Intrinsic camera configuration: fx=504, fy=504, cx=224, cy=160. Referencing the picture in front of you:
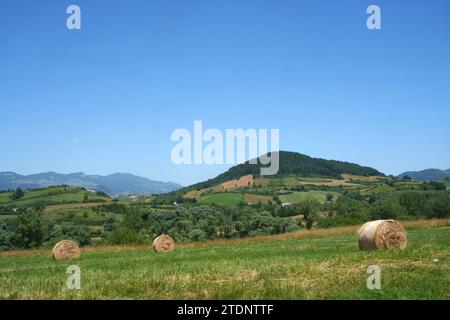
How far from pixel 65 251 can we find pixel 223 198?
86786 millimetres

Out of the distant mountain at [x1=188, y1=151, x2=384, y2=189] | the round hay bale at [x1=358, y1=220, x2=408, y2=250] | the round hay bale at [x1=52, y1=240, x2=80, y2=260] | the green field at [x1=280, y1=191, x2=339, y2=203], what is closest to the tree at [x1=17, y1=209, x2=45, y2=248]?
the round hay bale at [x1=52, y1=240, x2=80, y2=260]

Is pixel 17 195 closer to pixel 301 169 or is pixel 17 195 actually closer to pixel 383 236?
pixel 301 169

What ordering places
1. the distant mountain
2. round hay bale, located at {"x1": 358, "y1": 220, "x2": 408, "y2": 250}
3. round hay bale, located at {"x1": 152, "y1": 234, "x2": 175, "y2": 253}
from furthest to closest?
the distant mountain → round hay bale, located at {"x1": 152, "y1": 234, "x2": 175, "y2": 253} → round hay bale, located at {"x1": 358, "y1": 220, "x2": 408, "y2": 250}

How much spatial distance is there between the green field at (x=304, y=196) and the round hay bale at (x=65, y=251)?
278 ft

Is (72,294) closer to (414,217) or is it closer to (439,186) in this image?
(414,217)

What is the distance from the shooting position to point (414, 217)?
70625 mm

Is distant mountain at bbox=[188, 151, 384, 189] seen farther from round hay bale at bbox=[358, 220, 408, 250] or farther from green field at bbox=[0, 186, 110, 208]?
round hay bale at bbox=[358, 220, 408, 250]

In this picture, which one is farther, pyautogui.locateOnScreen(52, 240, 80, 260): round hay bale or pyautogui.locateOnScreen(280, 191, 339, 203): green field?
pyautogui.locateOnScreen(280, 191, 339, 203): green field

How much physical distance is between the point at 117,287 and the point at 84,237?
5096cm

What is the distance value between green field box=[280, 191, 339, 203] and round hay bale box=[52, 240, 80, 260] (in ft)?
278

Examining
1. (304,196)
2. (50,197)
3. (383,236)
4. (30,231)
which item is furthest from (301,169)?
(383,236)

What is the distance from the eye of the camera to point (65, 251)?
29.4 meters

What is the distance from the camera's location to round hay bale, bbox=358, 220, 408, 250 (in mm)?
20031
